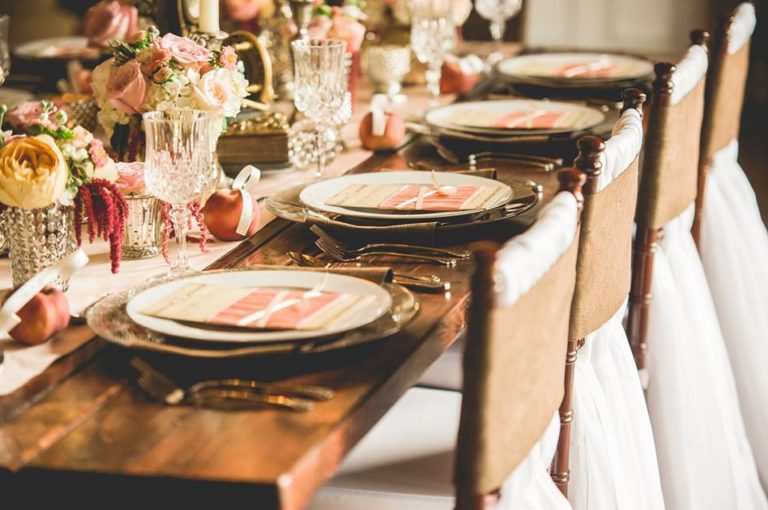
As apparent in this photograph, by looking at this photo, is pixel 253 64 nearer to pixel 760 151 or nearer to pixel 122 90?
Answer: pixel 122 90

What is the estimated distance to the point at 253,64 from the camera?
Answer: 88.3 inches

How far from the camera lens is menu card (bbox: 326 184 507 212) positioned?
1.80 meters

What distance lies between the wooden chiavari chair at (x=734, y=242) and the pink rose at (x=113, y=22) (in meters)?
1.36

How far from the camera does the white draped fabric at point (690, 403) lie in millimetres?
2201

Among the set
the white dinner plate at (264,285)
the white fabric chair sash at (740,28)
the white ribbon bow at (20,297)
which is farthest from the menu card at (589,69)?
the white ribbon bow at (20,297)

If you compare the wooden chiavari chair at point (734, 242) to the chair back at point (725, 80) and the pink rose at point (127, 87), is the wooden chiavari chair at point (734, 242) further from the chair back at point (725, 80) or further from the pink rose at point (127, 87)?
the pink rose at point (127, 87)

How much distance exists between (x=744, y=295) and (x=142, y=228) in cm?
157

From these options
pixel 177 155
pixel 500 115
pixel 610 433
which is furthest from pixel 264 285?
pixel 500 115

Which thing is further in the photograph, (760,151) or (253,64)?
(760,151)

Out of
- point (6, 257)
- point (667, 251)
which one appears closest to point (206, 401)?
point (6, 257)

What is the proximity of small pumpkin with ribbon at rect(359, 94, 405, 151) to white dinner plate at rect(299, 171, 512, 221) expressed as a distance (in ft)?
1.04

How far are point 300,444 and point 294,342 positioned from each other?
0.64 ft

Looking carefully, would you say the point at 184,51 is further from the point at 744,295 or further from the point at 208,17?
the point at 744,295

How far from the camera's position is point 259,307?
4.46 ft
